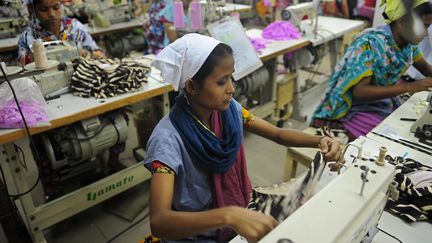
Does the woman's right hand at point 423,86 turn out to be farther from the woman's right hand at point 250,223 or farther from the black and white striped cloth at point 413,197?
the woman's right hand at point 250,223

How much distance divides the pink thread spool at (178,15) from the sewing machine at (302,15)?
102 cm

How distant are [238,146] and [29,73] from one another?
45.5 inches

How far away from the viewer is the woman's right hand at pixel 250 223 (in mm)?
724

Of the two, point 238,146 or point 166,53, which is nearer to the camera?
point 166,53

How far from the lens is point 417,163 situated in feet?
4.16

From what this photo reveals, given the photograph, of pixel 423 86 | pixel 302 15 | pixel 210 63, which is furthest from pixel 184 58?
pixel 302 15

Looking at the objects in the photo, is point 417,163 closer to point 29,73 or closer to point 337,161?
point 337,161

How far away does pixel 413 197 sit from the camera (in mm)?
1104

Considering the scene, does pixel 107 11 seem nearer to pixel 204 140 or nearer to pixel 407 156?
pixel 204 140

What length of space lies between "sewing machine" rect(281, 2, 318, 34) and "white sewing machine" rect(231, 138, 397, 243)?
233 centimetres

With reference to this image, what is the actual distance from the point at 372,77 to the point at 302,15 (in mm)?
1349

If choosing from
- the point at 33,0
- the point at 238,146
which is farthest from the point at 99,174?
the point at 238,146

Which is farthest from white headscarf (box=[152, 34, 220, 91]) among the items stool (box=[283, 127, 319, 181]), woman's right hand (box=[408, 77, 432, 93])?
woman's right hand (box=[408, 77, 432, 93])

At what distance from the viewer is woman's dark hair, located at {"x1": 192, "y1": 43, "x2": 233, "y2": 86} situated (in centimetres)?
105
